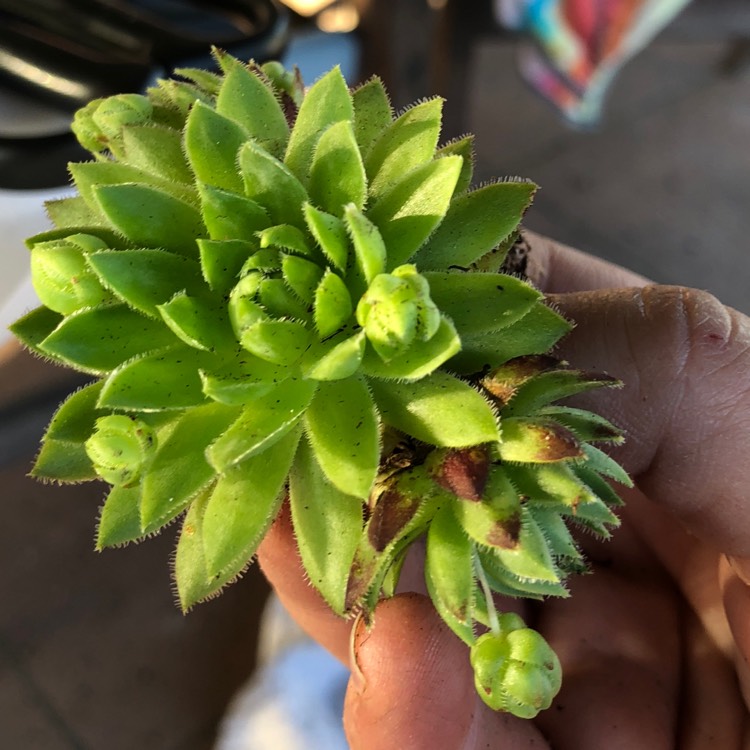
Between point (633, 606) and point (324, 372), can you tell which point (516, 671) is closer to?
point (324, 372)

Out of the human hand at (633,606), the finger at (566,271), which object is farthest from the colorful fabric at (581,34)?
the human hand at (633,606)

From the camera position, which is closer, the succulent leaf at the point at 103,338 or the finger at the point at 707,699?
the succulent leaf at the point at 103,338

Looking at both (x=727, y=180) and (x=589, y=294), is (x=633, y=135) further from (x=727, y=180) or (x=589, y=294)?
(x=589, y=294)

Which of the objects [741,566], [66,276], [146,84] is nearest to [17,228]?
[146,84]

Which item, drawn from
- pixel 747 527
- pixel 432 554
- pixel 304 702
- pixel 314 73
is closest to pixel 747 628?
pixel 747 527

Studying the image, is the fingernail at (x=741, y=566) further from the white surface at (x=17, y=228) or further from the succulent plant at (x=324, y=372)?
the white surface at (x=17, y=228)

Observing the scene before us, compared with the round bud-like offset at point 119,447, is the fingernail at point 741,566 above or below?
below

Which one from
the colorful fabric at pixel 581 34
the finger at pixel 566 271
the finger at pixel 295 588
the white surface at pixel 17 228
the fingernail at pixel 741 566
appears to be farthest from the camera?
the colorful fabric at pixel 581 34
